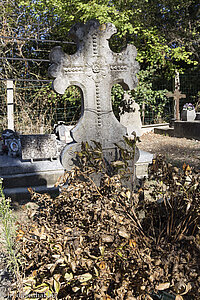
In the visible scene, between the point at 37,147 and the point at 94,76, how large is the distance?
216 centimetres

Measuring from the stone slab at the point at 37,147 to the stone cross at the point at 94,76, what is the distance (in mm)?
1897

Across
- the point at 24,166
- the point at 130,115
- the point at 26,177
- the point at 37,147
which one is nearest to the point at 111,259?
the point at 26,177

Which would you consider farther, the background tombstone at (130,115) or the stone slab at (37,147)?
the background tombstone at (130,115)

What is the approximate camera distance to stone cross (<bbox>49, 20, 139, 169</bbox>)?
9.75ft

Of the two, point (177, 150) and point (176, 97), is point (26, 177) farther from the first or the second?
point (176, 97)

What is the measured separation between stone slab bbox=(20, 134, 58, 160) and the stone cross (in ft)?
6.22

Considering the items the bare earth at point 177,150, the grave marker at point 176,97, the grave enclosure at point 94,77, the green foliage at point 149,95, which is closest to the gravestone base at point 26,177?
the grave enclosure at point 94,77

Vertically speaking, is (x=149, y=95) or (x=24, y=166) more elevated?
(x=149, y=95)

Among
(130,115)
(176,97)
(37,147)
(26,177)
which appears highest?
(176,97)

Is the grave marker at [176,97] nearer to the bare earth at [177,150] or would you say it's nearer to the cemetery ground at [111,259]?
the bare earth at [177,150]

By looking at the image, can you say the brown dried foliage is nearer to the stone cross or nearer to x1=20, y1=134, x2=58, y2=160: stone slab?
the stone cross

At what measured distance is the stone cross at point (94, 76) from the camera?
297 cm

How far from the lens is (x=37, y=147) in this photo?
4820mm

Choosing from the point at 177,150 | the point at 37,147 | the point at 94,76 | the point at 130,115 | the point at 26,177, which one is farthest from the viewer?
the point at 130,115
